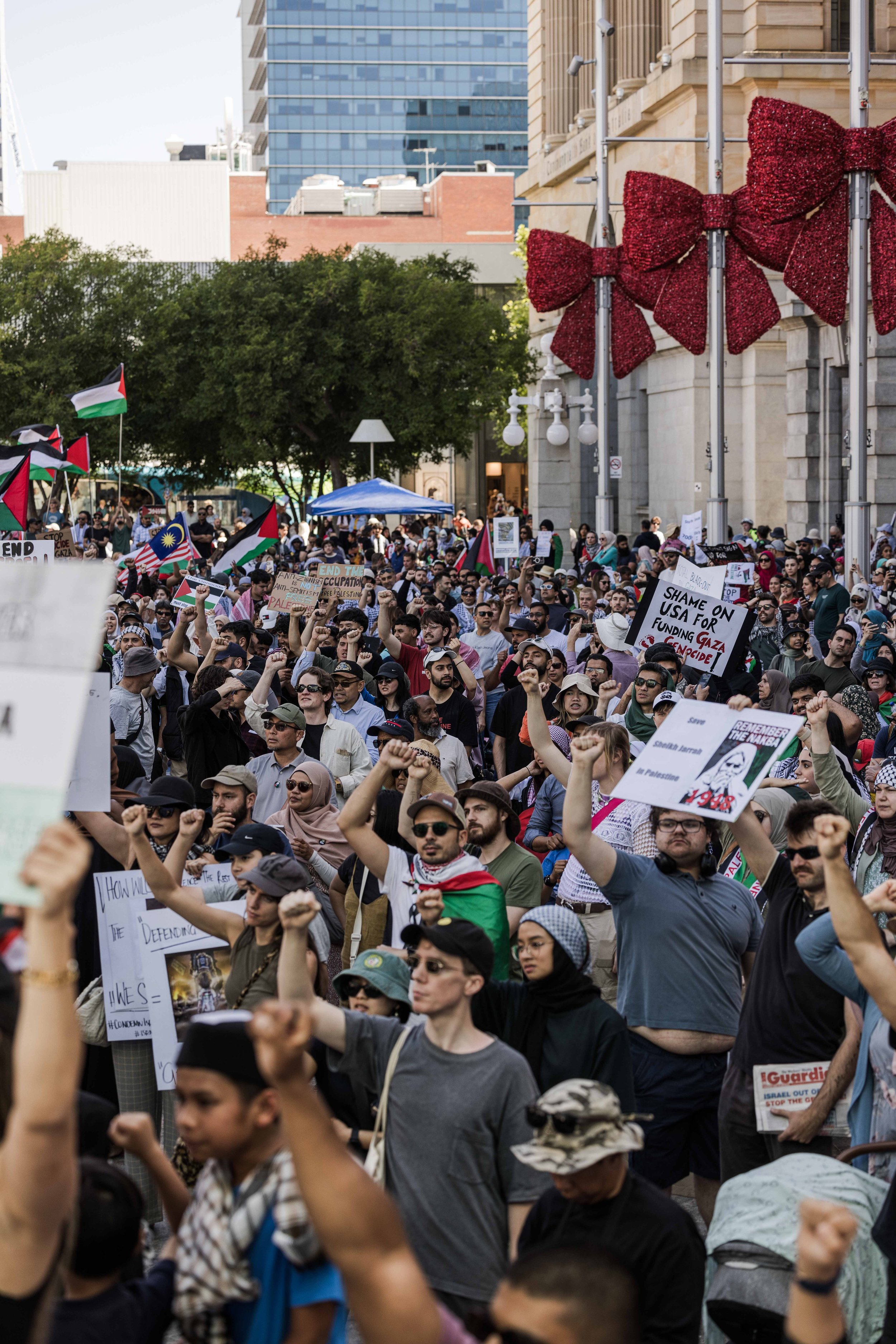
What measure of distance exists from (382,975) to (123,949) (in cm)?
169

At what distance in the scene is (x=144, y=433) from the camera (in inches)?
1953

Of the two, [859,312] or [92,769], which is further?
[859,312]

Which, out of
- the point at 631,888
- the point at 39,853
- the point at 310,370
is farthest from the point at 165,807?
the point at 310,370

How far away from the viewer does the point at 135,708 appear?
420 inches

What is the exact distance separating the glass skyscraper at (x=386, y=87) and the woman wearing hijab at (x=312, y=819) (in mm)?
167422

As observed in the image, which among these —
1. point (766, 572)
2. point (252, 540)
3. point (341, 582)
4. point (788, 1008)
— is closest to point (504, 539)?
point (766, 572)

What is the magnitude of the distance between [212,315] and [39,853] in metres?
47.1

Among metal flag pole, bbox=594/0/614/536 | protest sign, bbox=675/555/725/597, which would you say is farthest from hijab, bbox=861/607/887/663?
metal flag pole, bbox=594/0/614/536

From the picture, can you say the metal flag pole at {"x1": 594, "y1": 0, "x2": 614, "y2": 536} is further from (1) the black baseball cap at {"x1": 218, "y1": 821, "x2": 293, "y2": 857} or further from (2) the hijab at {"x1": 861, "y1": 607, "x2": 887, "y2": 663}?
(1) the black baseball cap at {"x1": 218, "y1": 821, "x2": 293, "y2": 857}

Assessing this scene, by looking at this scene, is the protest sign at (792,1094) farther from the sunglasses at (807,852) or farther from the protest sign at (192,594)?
the protest sign at (192,594)

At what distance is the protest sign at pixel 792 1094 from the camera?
5.27 m

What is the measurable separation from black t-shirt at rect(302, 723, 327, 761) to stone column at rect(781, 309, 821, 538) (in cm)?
2413

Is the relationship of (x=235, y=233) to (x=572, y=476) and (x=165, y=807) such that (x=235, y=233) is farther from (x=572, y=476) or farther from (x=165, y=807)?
(x=165, y=807)

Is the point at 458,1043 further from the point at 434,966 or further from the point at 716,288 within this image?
the point at 716,288
